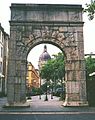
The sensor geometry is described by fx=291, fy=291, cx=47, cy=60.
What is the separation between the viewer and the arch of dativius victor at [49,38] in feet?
Answer: 78.1

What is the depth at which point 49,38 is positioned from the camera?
961 inches

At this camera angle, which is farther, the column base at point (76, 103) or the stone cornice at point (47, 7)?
the stone cornice at point (47, 7)

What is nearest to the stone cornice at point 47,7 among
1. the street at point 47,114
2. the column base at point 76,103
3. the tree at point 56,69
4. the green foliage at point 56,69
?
the column base at point 76,103

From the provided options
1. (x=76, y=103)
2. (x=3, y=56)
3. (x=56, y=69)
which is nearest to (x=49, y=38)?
(x=76, y=103)

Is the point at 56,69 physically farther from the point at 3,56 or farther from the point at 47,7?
the point at 47,7

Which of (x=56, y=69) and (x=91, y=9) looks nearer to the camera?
(x=91, y=9)

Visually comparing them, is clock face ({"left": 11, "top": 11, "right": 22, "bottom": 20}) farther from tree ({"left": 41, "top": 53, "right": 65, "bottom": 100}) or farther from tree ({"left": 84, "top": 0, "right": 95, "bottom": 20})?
tree ({"left": 41, "top": 53, "right": 65, "bottom": 100})

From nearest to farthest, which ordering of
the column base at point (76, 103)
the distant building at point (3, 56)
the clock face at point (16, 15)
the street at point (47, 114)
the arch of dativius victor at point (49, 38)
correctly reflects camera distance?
the street at point (47, 114) < the column base at point (76, 103) < the arch of dativius victor at point (49, 38) < the clock face at point (16, 15) < the distant building at point (3, 56)

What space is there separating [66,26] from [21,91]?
6.66 metres

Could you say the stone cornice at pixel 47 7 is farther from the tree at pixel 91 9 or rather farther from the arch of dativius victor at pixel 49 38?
the tree at pixel 91 9

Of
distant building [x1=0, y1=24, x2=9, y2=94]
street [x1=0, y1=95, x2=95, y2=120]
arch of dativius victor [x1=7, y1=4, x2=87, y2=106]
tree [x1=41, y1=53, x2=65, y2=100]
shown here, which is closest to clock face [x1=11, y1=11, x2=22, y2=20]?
arch of dativius victor [x1=7, y1=4, x2=87, y2=106]

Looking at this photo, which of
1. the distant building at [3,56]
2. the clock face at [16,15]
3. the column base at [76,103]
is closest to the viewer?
the column base at [76,103]

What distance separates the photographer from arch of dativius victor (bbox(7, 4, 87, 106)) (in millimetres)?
23812

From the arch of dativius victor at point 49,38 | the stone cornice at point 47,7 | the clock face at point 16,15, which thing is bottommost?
the arch of dativius victor at point 49,38
